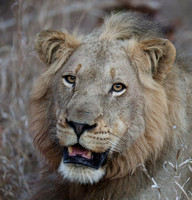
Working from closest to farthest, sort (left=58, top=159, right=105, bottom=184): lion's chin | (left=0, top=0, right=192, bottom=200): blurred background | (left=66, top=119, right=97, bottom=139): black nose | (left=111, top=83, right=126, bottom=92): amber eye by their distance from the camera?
(left=66, top=119, right=97, bottom=139): black nose
(left=58, top=159, right=105, bottom=184): lion's chin
(left=111, top=83, right=126, bottom=92): amber eye
(left=0, top=0, right=192, bottom=200): blurred background

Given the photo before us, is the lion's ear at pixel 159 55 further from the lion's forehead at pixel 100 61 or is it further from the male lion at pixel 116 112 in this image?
the lion's forehead at pixel 100 61

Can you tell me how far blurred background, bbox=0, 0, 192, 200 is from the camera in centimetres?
556

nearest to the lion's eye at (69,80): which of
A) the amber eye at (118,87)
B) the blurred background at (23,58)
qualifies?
the amber eye at (118,87)

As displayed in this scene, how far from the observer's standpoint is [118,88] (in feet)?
13.2

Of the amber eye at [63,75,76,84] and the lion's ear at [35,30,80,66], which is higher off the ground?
the lion's ear at [35,30,80,66]

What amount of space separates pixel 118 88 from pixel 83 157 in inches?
30.3

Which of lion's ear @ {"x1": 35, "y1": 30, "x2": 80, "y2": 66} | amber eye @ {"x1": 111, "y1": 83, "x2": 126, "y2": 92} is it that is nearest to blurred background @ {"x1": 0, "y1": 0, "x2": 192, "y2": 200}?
lion's ear @ {"x1": 35, "y1": 30, "x2": 80, "y2": 66}

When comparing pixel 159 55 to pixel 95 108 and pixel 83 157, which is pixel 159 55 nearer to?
pixel 95 108

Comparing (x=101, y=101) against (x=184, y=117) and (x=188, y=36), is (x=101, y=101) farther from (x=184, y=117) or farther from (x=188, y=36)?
(x=188, y=36)

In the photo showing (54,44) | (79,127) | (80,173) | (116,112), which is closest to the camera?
(79,127)

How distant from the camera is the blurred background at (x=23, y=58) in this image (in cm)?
556

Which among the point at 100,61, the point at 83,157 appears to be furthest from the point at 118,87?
the point at 83,157

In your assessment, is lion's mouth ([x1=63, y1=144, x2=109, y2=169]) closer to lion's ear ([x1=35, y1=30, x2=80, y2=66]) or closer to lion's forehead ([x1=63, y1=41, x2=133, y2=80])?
lion's forehead ([x1=63, y1=41, x2=133, y2=80])

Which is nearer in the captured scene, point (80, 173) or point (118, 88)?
point (80, 173)
